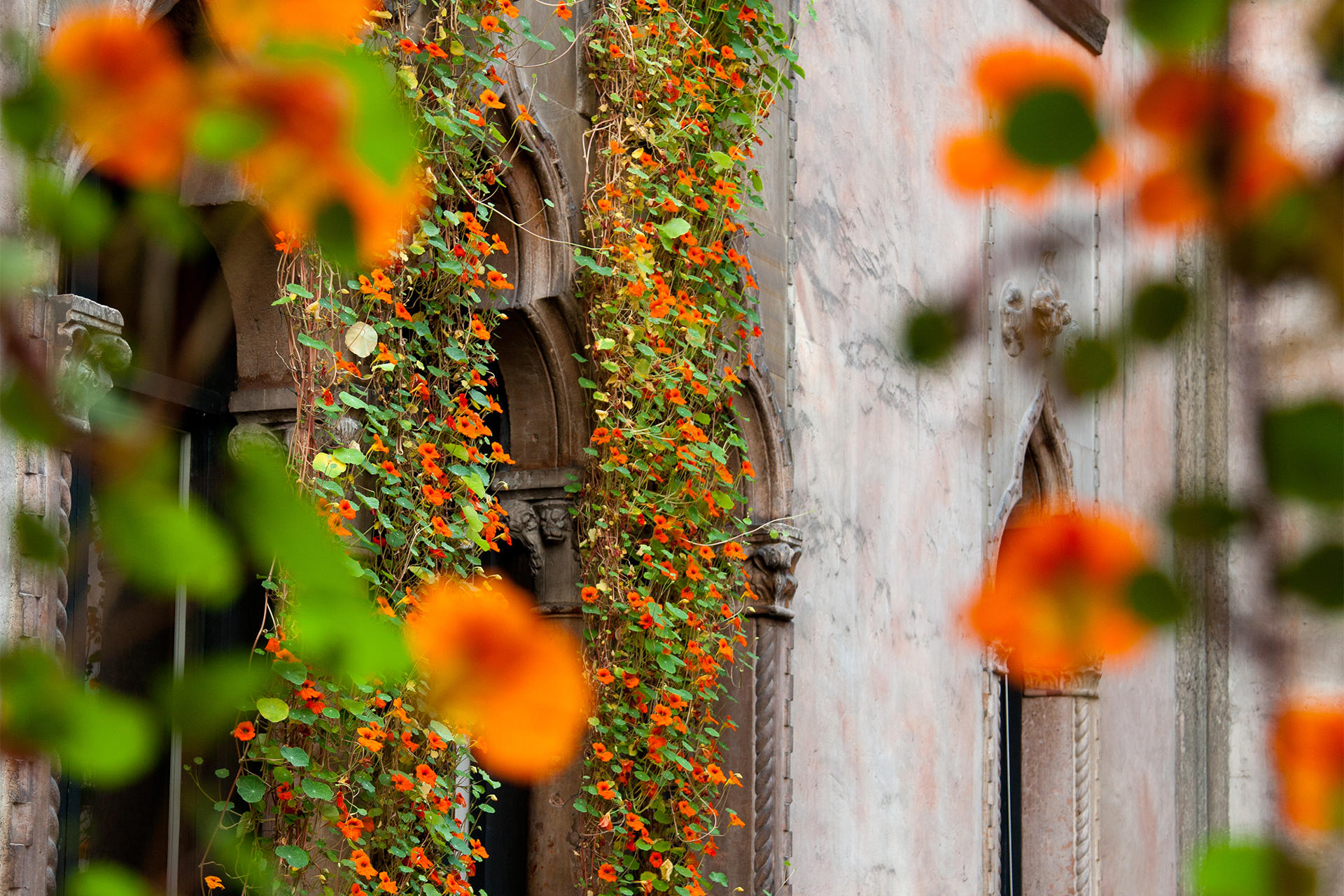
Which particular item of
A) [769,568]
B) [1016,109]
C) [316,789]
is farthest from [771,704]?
[1016,109]

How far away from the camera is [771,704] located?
5215 millimetres

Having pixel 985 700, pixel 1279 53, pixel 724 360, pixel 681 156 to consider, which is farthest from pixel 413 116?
pixel 1279 53

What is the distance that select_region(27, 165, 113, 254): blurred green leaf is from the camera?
597 mm

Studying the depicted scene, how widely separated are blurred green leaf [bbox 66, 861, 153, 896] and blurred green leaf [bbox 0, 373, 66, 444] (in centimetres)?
14

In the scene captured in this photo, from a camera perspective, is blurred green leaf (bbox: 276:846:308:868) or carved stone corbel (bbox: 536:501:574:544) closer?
blurred green leaf (bbox: 276:846:308:868)

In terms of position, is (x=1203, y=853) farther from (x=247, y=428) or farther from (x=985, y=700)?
(x=985, y=700)

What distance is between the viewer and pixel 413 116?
372cm

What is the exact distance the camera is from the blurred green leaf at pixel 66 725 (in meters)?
0.53

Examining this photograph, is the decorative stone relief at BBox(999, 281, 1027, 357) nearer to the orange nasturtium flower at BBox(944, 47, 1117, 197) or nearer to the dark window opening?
the dark window opening

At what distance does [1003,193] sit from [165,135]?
282mm

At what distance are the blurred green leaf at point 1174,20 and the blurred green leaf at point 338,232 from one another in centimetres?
26

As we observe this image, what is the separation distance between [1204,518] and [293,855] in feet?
9.94

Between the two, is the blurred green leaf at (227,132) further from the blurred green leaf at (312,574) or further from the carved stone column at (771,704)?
the carved stone column at (771,704)

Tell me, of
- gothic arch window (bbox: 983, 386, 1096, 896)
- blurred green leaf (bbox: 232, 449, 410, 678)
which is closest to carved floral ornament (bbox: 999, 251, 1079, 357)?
gothic arch window (bbox: 983, 386, 1096, 896)
